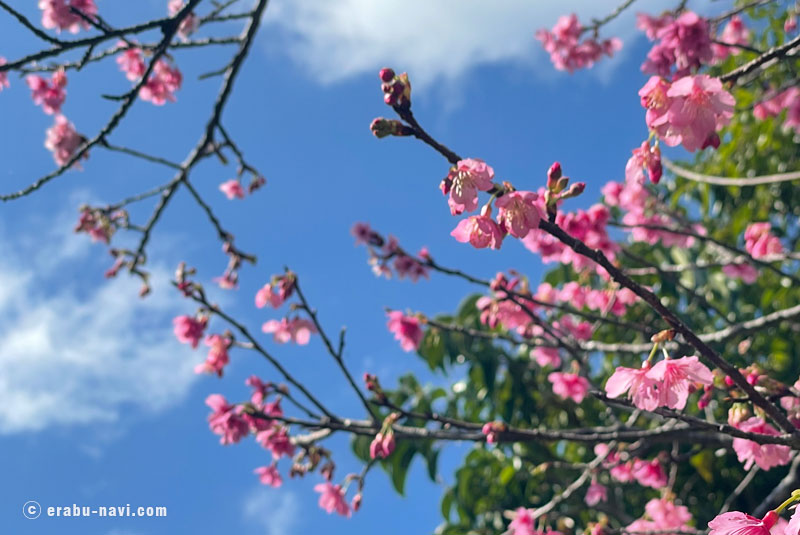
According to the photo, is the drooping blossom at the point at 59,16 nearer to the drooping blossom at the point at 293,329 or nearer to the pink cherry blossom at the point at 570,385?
the drooping blossom at the point at 293,329

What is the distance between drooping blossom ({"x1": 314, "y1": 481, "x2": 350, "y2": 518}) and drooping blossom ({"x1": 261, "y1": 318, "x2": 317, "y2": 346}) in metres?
0.60

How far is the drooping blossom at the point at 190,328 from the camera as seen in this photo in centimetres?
287

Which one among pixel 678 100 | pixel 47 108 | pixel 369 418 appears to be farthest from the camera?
pixel 47 108

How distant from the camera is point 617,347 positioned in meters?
2.44

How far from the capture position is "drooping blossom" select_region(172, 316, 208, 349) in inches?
113

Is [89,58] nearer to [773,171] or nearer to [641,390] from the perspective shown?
[641,390]

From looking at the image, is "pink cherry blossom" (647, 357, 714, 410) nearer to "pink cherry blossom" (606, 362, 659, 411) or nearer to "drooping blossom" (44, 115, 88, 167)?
"pink cherry blossom" (606, 362, 659, 411)

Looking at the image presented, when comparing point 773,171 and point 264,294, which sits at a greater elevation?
point 773,171

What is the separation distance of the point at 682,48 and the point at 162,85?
2.73 meters

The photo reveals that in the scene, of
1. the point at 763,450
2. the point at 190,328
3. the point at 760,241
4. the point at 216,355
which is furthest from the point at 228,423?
the point at 760,241

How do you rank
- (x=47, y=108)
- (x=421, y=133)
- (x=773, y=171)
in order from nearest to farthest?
(x=421, y=133), (x=47, y=108), (x=773, y=171)

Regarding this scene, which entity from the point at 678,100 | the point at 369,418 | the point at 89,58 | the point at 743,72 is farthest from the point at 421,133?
the point at 89,58

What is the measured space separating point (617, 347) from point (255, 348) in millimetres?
1343

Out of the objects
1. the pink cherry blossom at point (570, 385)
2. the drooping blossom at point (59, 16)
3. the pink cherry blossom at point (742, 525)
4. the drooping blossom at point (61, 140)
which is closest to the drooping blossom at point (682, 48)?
the pink cherry blossom at point (570, 385)
